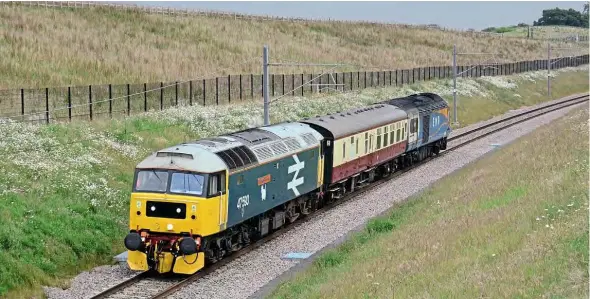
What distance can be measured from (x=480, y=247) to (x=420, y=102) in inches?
1084

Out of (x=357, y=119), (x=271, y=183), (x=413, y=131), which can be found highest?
(x=357, y=119)

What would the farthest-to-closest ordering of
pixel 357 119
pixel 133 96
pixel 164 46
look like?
1. pixel 164 46
2. pixel 133 96
3. pixel 357 119

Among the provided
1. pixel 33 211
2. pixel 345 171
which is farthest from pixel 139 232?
pixel 345 171

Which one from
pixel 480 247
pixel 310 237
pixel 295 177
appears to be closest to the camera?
pixel 480 247

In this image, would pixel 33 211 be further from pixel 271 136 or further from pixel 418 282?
pixel 418 282

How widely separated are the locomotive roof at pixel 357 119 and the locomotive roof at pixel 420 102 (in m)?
1.97

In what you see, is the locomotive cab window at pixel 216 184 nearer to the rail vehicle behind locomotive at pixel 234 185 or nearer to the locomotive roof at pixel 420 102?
the rail vehicle behind locomotive at pixel 234 185

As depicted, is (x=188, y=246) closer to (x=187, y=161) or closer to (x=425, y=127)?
(x=187, y=161)

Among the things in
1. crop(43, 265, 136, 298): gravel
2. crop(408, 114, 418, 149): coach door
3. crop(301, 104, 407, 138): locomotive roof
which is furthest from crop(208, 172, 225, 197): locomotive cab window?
crop(408, 114, 418, 149): coach door

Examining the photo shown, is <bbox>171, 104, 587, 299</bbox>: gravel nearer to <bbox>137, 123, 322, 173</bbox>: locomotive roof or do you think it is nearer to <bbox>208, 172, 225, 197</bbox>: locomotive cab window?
<bbox>208, 172, 225, 197</bbox>: locomotive cab window

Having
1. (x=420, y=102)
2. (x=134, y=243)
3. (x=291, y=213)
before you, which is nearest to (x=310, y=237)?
(x=291, y=213)

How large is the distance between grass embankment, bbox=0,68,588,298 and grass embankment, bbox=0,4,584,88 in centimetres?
1174

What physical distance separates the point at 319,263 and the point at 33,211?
7711 millimetres

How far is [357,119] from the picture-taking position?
3366 centimetres
